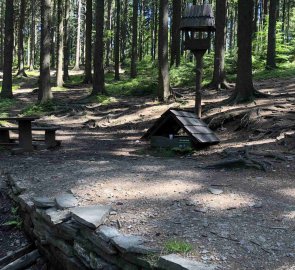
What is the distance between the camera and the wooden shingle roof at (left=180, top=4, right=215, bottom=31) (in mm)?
11609

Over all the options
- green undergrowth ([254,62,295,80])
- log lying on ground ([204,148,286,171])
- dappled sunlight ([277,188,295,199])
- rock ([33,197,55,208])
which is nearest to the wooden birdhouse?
log lying on ground ([204,148,286,171])

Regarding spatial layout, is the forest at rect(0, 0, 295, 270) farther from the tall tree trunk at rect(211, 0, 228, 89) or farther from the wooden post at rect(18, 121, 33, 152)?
the tall tree trunk at rect(211, 0, 228, 89)

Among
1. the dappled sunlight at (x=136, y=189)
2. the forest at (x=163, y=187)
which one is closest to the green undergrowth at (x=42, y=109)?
the forest at (x=163, y=187)

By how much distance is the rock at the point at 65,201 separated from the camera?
5.52 m

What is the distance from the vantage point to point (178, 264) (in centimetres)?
368

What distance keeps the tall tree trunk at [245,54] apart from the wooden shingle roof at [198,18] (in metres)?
1.85

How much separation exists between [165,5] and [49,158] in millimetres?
9937

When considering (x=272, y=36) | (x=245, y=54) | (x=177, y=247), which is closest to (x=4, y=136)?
(x=245, y=54)

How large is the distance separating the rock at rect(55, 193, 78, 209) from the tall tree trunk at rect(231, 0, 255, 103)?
8516 mm

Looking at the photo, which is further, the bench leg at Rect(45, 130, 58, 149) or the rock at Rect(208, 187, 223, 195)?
the bench leg at Rect(45, 130, 58, 149)

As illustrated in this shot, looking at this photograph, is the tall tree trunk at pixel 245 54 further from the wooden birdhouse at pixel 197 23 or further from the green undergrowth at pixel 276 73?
the green undergrowth at pixel 276 73

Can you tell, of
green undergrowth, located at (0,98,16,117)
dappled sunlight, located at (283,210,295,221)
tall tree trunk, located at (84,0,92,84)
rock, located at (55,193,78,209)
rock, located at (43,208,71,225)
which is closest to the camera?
dappled sunlight, located at (283,210,295,221)

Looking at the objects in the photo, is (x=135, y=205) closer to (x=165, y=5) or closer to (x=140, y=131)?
(x=140, y=131)

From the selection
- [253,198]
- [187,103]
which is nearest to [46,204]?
[253,198]
